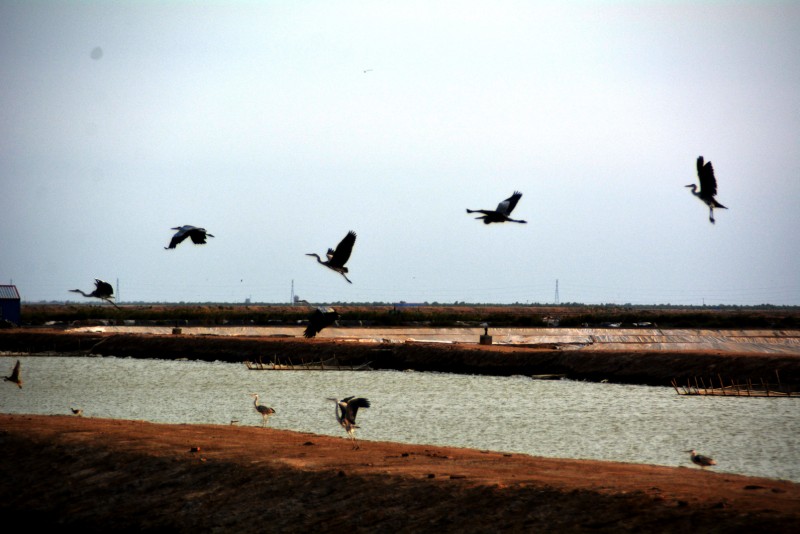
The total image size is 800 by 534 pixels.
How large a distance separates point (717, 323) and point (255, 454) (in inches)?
3408

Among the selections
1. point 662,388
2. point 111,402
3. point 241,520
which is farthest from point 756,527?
point 662,388

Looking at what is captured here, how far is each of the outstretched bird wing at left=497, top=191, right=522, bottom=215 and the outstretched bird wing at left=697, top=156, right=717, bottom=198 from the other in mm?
3729

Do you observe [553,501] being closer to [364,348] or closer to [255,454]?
[255,454]

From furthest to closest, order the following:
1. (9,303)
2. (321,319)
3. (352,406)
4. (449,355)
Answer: (9,303), (449,355), (321,319), (352,406)

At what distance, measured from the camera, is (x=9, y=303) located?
82.4m

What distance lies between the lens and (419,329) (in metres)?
91.0

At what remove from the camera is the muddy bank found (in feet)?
164

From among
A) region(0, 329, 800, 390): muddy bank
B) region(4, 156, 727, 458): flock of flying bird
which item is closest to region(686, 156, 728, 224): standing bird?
region(4, 156, 727, 458): flock of flying bird

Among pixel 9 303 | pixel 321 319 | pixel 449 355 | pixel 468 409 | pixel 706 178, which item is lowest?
pixel 468 409

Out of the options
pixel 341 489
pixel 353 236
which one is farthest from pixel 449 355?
pixel 341 489

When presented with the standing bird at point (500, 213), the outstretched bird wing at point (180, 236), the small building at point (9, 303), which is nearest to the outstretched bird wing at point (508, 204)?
the standing bird at point (500, 213)

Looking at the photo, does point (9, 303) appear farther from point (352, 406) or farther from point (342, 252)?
point (352, 406)

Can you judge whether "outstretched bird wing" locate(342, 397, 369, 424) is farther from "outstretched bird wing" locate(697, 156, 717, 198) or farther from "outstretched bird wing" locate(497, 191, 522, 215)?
"outstretched bird wing" locate(697, 156, 717, 198)

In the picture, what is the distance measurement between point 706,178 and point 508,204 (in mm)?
4088
